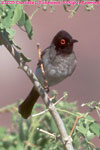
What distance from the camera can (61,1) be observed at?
6.40 feet

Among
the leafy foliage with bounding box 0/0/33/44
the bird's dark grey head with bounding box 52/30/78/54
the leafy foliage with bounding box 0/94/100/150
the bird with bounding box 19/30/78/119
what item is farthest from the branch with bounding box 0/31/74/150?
the bird's dark grey head with bounding box 52/30/78/54

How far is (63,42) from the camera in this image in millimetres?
2898

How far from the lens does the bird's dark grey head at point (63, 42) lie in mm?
2898

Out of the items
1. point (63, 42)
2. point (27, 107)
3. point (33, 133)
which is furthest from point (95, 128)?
point (63, 42)

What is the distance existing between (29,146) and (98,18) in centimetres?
459

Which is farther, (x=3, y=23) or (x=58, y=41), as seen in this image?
(x=58, y=41)

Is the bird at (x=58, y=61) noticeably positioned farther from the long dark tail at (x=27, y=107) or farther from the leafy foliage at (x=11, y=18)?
the leafy foliage at (x=11, y=18)

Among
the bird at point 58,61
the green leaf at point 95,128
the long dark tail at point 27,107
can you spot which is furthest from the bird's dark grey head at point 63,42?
the green leaf at point 95,128

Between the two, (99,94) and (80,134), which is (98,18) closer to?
(99,94)

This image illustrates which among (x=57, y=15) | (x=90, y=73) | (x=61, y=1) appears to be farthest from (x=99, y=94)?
(x=61, y=1)

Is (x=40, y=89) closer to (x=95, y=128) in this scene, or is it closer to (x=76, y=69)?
(x=95, y=128)

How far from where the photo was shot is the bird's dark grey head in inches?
114

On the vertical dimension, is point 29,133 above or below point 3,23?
below

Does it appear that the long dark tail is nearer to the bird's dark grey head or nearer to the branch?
the bird's dark grey head
